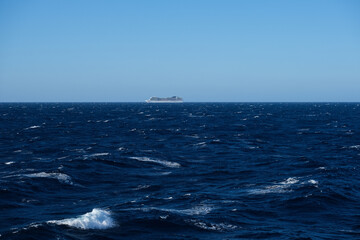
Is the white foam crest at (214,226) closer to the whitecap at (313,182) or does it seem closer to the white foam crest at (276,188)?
the white foam crest at (276,188)

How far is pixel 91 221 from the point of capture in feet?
54.4

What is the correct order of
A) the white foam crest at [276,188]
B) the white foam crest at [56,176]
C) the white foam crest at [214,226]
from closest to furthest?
the white foam crest at [214,226] < the white foam crest at [276,188] < the white foam crest at [56,176]

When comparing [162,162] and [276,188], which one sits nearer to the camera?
[276,188]

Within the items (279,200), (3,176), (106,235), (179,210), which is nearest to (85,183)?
(3,176)

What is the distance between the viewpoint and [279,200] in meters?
20.9

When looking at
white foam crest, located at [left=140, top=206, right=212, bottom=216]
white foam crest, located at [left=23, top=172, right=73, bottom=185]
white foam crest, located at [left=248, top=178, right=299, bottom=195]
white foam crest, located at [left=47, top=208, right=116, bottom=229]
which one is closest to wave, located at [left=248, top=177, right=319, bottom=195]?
white foam crest, located at [left=248, top=178, right=299, bottom=195]

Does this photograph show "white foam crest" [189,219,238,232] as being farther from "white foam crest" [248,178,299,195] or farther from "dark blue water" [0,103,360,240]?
"white foam crest" [248,178,299,195]

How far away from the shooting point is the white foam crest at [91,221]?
53.3ft

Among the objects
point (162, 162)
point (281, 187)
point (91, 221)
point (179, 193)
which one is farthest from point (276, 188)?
point (162, 162)

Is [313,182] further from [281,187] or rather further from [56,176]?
[56,176]

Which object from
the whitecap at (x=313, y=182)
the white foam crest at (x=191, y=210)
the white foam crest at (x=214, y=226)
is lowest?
the white foam crest at (x=214, y=226)

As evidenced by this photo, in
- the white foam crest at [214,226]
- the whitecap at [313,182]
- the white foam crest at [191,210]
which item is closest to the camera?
the white foam crest at [214,226]

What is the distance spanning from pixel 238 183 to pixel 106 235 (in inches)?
488

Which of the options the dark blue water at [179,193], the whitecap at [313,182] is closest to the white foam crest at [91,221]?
the dark blue water at [179,193]
